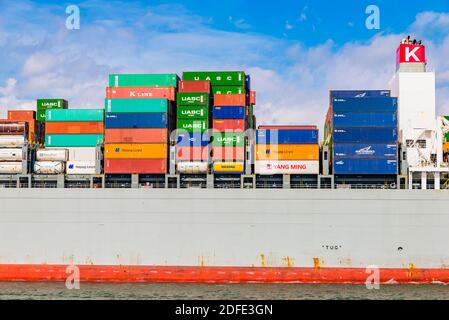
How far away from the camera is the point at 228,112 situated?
30.3m

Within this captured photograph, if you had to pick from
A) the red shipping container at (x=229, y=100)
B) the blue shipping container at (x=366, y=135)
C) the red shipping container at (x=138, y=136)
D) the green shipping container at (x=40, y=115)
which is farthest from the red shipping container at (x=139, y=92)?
the blue shipping container at (x=366, y=135)

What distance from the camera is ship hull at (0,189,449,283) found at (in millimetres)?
26500

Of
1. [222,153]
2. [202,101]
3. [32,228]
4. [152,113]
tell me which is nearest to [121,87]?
[152,113]

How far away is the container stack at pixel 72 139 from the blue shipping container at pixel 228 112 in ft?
21.2

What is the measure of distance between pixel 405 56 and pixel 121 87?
54.5 ft

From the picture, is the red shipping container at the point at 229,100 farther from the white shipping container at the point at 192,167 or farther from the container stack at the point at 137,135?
the white shipping container at the point at 192,167

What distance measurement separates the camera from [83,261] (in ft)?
90.2

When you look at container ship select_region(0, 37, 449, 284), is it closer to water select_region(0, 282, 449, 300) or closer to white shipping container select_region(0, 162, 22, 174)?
white shipping container select_region(0, 162, 22, 174)

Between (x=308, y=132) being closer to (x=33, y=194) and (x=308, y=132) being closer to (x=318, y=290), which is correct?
(x=318, y=290)

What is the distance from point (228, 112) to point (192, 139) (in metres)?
2.49

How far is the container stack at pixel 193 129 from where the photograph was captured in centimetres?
2948

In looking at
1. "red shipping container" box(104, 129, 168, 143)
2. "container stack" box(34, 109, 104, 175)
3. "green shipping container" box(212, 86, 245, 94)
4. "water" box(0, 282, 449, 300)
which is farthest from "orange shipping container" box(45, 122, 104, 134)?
"water" box(0, 282, 449, 300)

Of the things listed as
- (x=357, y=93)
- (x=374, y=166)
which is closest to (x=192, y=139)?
(x=357, y=93)

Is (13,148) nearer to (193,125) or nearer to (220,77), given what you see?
(193,125)
